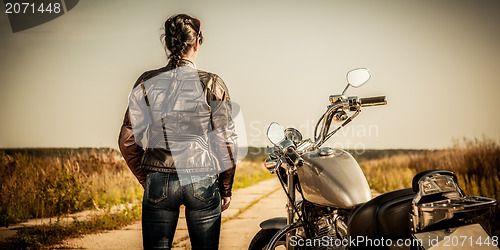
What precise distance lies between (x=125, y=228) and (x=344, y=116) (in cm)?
414

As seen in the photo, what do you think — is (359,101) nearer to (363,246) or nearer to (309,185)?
(309,185)

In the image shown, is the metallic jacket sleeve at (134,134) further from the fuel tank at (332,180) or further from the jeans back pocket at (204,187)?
the fuel tank at (332,180)

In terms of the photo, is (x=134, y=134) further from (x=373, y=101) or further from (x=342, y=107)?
(x=373, y=101)

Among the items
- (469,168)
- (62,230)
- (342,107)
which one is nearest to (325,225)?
(342,107)

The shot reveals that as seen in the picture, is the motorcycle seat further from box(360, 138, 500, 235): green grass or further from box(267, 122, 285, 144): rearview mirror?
box(360, 138, 500, 235): green grass

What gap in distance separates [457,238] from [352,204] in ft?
1.75

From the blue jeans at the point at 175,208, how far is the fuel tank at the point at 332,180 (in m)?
0.51

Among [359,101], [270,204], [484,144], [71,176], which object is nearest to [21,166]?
[71,176]

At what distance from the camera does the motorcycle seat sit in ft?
5.77

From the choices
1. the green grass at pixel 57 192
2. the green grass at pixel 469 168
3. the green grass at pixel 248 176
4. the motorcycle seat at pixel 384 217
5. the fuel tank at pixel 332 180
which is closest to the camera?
the motorcycle seat at pixel 384 217

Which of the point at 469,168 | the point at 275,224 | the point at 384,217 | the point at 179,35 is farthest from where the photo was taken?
the point at 469,168

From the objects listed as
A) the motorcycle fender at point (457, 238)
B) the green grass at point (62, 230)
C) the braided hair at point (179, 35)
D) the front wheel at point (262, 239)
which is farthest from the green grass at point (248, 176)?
the motorcycle fender at point (457, 238)

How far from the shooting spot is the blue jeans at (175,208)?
2104 mm

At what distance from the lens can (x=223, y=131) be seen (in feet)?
7.43
